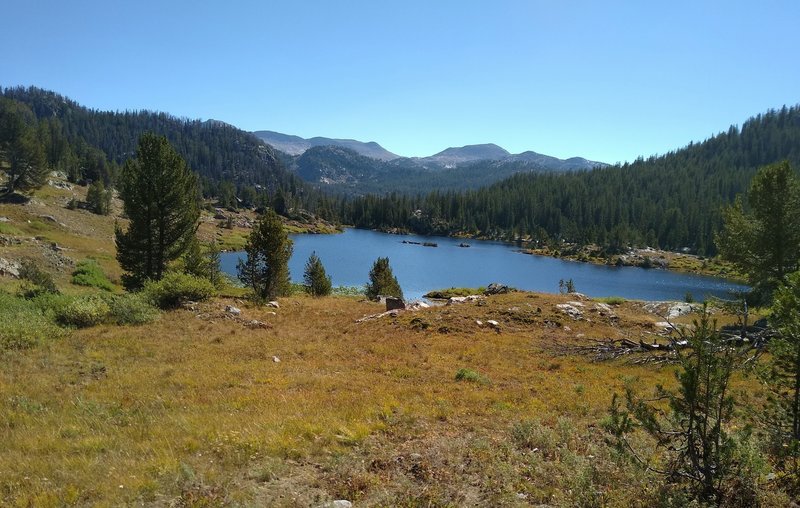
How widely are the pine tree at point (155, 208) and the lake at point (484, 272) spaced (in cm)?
4254

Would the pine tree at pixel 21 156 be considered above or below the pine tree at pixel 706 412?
above

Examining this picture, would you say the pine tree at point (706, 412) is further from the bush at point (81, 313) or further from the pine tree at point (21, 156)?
the pine tree at point (21, 156)

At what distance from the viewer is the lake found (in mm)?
90562

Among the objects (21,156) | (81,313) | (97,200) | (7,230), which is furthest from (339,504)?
(21,156)

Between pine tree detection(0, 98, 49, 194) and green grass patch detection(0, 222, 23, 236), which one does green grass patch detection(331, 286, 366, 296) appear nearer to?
green grass patch detection(0, 222, 23, 236)

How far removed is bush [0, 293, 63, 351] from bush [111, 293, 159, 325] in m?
2.68

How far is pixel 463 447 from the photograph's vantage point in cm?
929

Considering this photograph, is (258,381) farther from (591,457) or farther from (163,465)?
(591,457)

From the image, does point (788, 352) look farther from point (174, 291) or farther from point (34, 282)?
point (34, 282)

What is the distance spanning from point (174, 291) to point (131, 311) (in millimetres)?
3576

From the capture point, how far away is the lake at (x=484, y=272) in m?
90.6

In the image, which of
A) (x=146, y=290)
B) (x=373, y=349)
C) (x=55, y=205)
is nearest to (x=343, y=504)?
(x=373, y=349)

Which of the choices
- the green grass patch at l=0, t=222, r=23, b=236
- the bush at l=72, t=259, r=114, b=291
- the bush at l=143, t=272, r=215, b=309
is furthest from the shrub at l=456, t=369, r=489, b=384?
the green grass patch at l=0, t=222, r=23, b=236

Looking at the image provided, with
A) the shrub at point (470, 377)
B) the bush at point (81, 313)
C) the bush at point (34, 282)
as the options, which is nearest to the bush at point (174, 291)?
the bush at point (81, 313)
